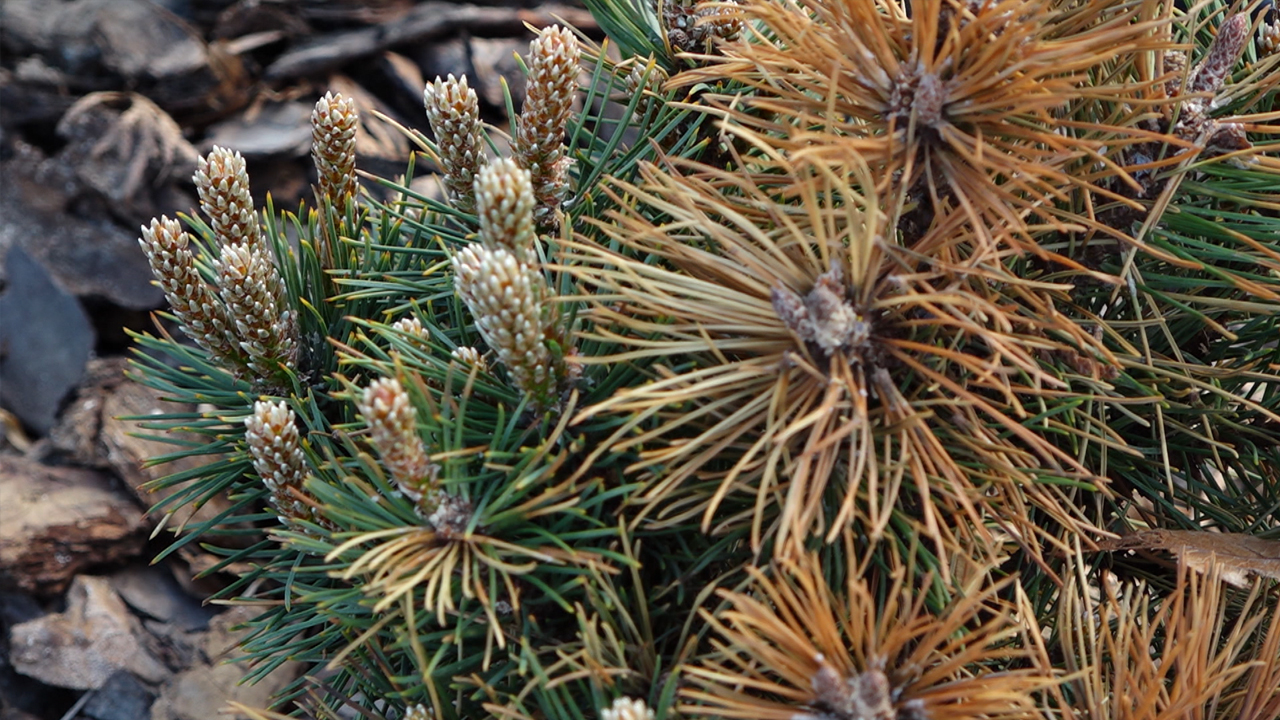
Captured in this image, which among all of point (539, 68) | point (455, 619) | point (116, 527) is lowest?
point (116, 527)

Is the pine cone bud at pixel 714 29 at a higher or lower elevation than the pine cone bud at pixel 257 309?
higher

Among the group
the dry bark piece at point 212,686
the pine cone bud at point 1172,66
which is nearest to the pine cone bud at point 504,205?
the pine cone bud at point 1172,66

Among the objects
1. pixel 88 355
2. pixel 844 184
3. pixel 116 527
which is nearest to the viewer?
pixel 844 184

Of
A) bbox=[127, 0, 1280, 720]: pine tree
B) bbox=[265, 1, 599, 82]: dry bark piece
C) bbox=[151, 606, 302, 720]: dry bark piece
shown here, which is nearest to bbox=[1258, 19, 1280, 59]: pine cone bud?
bbox=[127, 0, 1280, 720]: pine tree

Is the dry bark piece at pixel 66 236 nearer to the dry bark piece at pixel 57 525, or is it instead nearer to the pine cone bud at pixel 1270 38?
the dry bark piece at pixel 57 525

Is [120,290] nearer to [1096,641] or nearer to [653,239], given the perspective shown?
[653,239]

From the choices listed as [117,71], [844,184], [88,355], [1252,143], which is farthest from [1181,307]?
[117,71]
